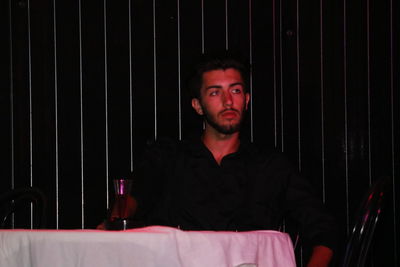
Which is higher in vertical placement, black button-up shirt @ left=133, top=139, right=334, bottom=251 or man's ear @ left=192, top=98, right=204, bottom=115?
man's ear @ left=192, top=98, right=204, bottom=115

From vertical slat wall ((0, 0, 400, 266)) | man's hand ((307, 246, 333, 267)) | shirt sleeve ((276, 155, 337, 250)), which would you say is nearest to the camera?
man's hand ((307, 246, 333, 267))

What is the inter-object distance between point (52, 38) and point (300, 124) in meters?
1.23

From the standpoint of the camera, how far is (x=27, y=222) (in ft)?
9.27

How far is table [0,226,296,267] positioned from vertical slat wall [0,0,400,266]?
58.2 inches

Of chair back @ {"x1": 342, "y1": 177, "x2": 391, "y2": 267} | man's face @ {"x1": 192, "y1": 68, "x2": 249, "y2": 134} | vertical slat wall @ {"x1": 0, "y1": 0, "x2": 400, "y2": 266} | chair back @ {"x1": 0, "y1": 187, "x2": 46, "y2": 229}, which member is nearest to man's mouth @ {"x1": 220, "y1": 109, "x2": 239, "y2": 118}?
man's face @ {"x1": 192, "y1": 68, "x2": 249, "y2": 134}

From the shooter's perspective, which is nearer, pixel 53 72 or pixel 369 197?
pixel 369 197

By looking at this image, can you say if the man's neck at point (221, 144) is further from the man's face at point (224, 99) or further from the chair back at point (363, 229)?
the chair back at point (363, 229)

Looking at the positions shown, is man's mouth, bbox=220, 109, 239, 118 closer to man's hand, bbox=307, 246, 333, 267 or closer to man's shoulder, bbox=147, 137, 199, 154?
man's shoulder, bbox=147, 137, 199, 154

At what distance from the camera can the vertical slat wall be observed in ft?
9.23

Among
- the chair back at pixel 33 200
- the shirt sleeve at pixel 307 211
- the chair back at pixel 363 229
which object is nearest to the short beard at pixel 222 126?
the shirt sleeve at pixel 307 211

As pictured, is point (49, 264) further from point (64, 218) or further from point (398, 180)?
point (398, 180)

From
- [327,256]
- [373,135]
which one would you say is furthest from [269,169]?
[373,135]

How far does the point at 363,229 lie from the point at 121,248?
540 mm

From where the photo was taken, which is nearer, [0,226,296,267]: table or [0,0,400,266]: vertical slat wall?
[0,226,296,267]: table
